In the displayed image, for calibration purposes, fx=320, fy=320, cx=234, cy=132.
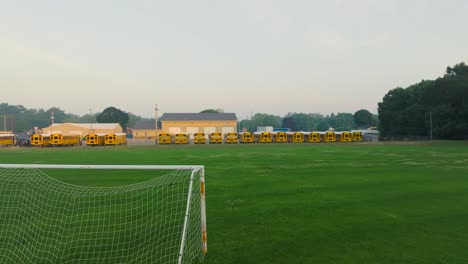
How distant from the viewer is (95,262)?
550cm

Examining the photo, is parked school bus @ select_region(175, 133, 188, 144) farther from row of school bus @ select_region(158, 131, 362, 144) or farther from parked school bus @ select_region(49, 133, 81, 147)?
parked school bus @ select_region(49, 133, 81, 147)

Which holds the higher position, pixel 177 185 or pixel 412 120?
pixel 412 120

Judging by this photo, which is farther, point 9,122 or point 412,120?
point 9,122

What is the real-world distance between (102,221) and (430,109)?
187 ft

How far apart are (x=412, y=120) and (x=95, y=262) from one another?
201 ft

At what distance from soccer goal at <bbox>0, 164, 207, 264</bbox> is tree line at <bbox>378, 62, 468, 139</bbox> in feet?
166

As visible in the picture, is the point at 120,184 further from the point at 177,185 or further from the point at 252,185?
the point at 252,185

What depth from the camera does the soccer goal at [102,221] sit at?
580 cm

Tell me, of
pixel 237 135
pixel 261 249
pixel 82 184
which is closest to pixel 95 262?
pixel 261 249

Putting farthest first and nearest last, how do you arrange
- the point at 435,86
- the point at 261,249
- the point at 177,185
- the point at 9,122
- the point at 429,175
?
the point at 9,122, the point at 435,86, the point at 429,175, the point at 177,185, the point at 261,249

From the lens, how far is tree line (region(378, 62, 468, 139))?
158 ft

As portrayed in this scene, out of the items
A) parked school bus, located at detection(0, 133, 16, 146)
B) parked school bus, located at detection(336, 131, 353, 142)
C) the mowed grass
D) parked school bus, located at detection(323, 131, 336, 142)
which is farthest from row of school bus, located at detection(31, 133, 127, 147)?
parked school bus, located at detection(336, 131, 353, 142)

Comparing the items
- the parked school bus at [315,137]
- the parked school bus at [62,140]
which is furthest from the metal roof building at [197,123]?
the parked school bus at [315,137]

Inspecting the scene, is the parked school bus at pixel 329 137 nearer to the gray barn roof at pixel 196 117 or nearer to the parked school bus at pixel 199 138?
the parked school bus at pixel 199 138
